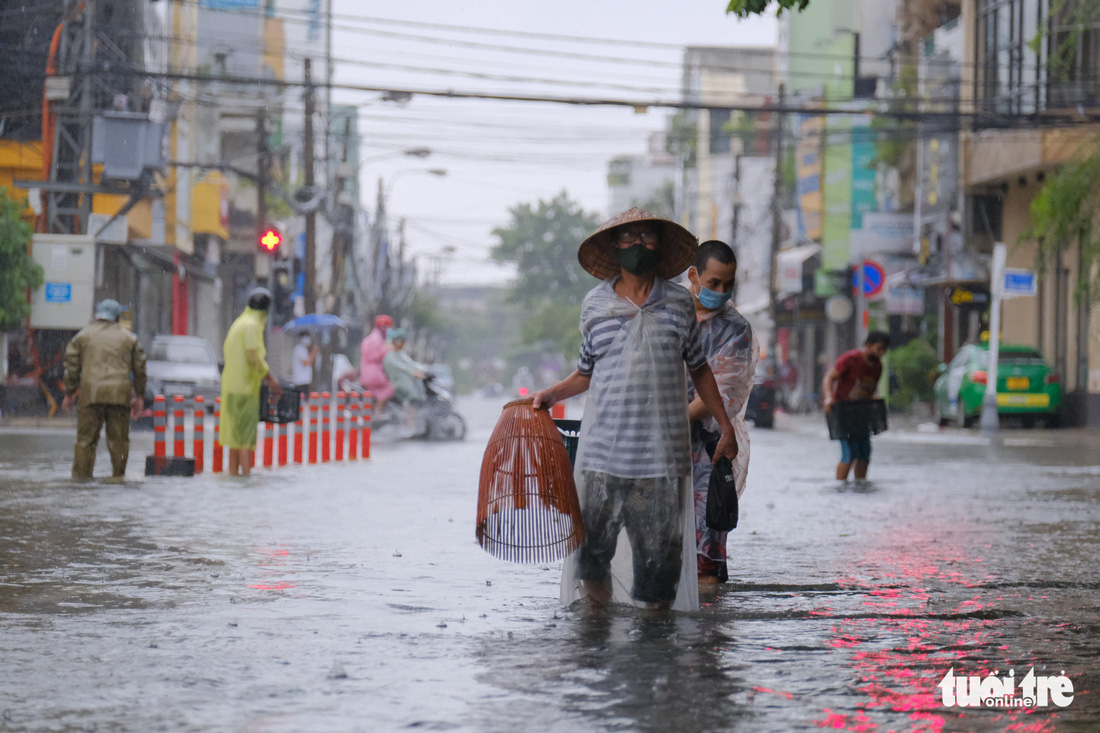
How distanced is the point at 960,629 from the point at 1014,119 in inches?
985

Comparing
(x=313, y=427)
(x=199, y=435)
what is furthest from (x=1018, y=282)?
(x=199, y=435)

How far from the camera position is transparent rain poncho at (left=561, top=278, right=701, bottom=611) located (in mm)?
6168

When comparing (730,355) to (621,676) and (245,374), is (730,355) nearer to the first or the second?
(621,676)

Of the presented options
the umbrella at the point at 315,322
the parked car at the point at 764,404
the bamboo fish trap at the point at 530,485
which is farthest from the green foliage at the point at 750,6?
the umbrella at the point at 315,322

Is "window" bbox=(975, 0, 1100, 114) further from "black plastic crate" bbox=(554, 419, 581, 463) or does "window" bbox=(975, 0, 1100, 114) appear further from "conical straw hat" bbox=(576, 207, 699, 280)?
"conical straw hat" bbox=(576, 207, 699, 280)

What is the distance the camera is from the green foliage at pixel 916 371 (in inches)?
1395

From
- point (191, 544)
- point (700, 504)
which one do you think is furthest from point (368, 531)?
point (700, 504)

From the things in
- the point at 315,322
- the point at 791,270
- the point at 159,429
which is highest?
the point at 791,270

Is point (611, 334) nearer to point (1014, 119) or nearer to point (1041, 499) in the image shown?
point (1041, 499)

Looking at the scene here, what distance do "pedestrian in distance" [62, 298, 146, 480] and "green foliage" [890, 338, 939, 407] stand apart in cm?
2437

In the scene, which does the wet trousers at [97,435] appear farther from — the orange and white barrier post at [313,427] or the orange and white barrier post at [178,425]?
the orange and white barrier post at [313,427]

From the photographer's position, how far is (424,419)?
24.3 meters

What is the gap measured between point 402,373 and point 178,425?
26.6ft

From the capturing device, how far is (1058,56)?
22.4 m
